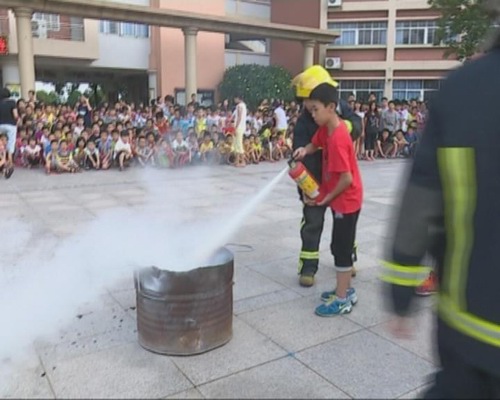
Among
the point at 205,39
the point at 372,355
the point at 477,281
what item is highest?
the point at 205,39

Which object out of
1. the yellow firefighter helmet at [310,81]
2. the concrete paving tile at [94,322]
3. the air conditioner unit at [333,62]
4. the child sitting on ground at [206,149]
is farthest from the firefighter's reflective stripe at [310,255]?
the air conditioner unit at [333,62]

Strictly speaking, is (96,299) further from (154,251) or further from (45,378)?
(45,378)

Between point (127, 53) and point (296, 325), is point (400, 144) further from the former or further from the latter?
point (127, 53)

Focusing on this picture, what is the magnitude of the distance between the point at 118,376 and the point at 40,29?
21.4 metres

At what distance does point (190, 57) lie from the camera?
61.1 feet

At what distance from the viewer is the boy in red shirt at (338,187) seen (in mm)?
3549

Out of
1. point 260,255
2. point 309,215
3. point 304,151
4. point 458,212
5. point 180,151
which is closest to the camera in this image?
point 458,212

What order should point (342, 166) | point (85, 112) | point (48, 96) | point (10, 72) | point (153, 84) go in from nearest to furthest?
point (342, 166), point (85, 112), point (10, 72), point (48, 96), point (153, 84)

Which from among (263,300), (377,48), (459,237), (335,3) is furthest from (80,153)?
(377,48)

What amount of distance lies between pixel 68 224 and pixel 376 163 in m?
9.10

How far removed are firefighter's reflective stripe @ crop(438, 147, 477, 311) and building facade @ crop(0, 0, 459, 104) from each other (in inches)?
840

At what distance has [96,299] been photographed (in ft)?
13.2

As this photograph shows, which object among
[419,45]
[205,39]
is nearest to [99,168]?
[205,39]

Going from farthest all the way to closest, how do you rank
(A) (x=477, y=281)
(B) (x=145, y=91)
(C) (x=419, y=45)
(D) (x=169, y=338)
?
(C) (x=419, y=45) → (B) (x=145, y=91) → (D) (x=169, y=338) → (A) (x=477, y=281)
